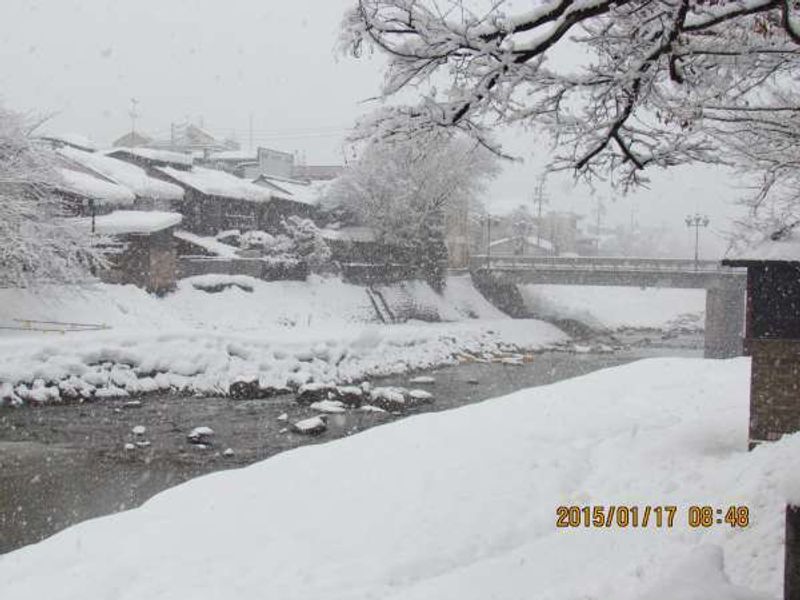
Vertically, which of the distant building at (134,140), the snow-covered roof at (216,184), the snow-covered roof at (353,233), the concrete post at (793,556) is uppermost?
the distant building at (134,140)

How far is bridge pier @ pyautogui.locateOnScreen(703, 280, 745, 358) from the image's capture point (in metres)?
34.7

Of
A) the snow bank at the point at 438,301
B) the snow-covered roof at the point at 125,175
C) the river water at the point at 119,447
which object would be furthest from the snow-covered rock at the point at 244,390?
the snow bank at the point at 438,301

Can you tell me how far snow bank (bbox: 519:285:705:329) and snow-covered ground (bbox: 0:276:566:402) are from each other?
8835 millimetres

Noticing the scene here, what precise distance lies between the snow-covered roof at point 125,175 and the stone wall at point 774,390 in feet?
90.3

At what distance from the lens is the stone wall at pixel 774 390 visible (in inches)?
311

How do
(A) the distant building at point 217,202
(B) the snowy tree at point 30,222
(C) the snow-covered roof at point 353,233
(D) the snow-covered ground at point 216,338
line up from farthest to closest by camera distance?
1. (C) the snow-covered roof at point 353,233
2. (A) the distant building at point 217,202
3. (B) the snowy tree at point 30,222
4. (D) the snow-covered ground at point 216,338

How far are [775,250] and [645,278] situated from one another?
34412mm

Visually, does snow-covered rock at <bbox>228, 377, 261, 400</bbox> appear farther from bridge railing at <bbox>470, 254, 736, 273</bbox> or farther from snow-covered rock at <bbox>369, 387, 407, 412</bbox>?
bridge railing at <bbox>470, 254, 736, 273</bbox>

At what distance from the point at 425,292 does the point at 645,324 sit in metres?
20.3

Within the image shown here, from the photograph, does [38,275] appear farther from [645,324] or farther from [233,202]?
[645,324]

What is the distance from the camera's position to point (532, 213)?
259 ft

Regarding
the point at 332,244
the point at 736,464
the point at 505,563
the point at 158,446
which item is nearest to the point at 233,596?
the point at 505,563

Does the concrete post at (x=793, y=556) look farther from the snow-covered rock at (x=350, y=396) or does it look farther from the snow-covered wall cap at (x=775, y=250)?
the snow-covered rock at (x=350, y=396)

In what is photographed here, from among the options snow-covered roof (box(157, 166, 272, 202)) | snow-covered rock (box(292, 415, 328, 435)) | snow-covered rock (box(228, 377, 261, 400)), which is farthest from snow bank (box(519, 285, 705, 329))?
snow-covered rock (box(292, 415, 328, 435))
